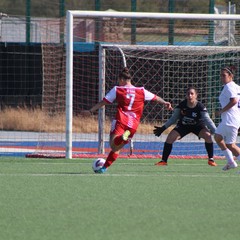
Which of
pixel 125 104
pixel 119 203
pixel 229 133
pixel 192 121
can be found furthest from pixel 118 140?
pixel 119 203

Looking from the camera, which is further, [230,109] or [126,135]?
[230,109]

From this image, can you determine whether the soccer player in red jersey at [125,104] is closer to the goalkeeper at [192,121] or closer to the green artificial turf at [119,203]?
the green artificial turf at [119,203]

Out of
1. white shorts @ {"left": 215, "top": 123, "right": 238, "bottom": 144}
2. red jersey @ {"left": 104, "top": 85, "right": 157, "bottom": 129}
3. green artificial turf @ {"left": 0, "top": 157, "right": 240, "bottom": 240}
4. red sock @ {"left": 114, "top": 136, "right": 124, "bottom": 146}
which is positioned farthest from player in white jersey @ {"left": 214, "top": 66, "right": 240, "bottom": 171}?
red sock @ {"left": 114, "top": 136, "right": 124, "bottom": 146}

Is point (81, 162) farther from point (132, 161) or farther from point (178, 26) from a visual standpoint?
point (178, 26)

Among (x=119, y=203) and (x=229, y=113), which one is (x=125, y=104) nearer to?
(x=229, y=113)

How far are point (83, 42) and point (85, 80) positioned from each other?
5137 millimetres

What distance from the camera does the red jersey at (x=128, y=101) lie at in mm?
15164

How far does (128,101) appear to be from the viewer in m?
15.2

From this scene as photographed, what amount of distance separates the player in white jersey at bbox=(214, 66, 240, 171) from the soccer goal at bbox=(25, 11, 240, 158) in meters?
4.11

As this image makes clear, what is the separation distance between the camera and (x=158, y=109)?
22.7 meters

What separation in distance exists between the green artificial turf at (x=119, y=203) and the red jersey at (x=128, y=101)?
0.85 m

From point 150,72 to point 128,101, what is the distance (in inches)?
285

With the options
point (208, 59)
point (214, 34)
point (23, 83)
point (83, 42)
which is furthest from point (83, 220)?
point (23, 83)

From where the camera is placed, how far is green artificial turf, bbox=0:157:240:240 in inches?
345
